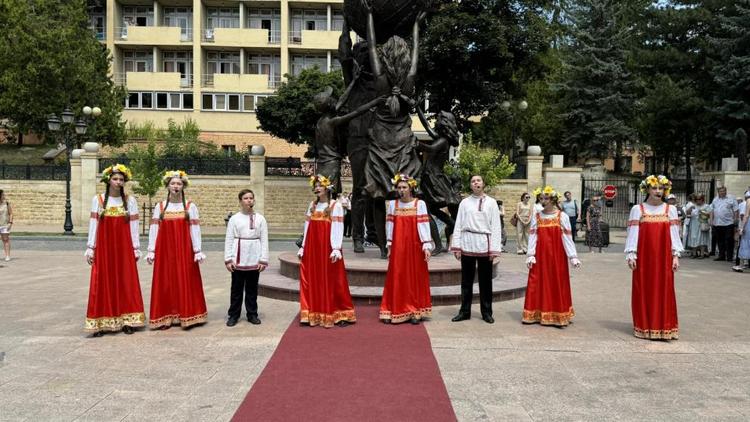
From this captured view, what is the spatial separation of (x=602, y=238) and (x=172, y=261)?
15450 mm

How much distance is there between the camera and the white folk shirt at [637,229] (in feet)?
24.4

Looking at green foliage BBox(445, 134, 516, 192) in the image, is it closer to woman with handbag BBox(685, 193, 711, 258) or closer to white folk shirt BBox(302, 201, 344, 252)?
woman with handbag BBox(685, 193, 711, 258)

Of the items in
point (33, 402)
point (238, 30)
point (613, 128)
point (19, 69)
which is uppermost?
point (238, 30)

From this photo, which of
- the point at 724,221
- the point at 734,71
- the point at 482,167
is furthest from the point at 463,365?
the point at 734,71

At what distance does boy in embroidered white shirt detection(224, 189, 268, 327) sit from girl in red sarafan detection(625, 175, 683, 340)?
447 cm

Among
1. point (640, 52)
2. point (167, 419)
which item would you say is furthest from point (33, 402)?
point (640, 52)

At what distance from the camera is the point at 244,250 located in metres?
7.72

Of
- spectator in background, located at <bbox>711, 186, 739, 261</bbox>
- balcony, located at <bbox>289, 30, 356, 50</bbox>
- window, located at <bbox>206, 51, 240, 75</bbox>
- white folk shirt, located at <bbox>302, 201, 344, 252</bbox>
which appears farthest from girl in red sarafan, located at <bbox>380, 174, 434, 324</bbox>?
window, located at <bbox>206, 51, 240, 75</bbox>

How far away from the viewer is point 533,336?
746cm

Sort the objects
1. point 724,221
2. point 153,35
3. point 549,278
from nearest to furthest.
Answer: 1. point 549,278
2. point 724,221
3. point 153,35

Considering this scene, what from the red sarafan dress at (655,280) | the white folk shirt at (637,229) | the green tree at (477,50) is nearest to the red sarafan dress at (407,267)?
the white folk shirt at (637,229)

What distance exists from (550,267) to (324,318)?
2914 mm

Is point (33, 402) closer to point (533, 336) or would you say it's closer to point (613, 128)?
point (533, 336)

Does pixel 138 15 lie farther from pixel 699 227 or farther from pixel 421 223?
pixel 421 223
